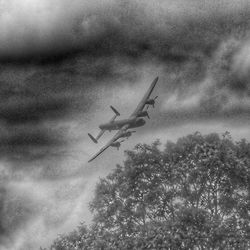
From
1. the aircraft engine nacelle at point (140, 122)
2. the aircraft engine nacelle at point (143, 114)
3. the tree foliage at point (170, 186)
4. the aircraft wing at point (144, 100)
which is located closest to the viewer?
the tree foliage at point (170, 186)

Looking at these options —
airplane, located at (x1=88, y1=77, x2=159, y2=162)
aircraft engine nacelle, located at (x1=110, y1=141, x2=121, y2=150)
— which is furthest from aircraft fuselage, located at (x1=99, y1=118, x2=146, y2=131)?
aircraft engine nacelle, located at (x1=110, y1=141, x2=121, y2=150)

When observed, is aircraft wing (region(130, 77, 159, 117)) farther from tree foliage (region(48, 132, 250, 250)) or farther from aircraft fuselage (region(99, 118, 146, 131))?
tree foliage (region(48, 132, 250, 250))

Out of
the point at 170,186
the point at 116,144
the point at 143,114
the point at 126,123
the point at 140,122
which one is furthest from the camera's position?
the point at 126,123

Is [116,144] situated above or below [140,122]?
below

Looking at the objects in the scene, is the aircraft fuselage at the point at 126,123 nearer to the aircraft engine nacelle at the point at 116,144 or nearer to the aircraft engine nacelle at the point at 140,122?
the aircraft engine nacelle at the point at 140,122

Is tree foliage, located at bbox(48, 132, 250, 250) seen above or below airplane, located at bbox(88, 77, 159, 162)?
below

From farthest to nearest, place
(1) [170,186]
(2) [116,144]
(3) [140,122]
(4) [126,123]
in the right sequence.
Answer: (4) [126,123] → (3) [140,122] → (2) [116,144] → (1) [170,186]

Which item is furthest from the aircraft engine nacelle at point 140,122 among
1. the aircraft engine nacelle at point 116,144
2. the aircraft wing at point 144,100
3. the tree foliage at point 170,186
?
the tree foliage at point 170,186

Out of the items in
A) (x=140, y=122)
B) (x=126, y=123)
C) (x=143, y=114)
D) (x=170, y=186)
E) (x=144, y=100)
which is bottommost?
(x=170, y=186)

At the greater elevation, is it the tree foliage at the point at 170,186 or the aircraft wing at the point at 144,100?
the aircraft wing at the point at 144,100

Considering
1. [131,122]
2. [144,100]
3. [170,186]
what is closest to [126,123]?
[131,122]

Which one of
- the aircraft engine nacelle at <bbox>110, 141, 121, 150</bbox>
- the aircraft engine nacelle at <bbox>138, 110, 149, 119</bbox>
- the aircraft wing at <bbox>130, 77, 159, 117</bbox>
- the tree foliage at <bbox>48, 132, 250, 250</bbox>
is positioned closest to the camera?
the tree foliage at <bbox>48, 132, 250, 250</bbox>

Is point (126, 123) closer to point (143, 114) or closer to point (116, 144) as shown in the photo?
point (143, 114)

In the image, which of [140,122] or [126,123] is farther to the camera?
[126,123]
